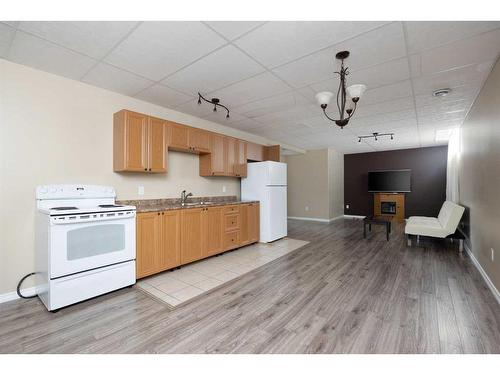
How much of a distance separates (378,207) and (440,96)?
526 centimetres

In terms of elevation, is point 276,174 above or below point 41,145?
below

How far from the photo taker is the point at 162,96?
10.5 ft

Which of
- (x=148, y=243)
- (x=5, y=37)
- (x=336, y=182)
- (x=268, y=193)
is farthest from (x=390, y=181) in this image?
(x=5, y=37)

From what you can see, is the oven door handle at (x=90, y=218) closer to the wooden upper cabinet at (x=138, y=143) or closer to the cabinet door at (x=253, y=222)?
the wooden upper cabinet at (x=138, y=143)

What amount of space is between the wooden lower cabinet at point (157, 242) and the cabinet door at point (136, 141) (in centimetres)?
68

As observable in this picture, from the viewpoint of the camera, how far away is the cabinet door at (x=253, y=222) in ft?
14.5

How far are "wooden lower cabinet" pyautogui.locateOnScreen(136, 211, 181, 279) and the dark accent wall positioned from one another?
7166 mm

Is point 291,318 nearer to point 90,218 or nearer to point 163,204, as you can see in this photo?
point 90,218

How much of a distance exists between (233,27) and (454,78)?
264 cm

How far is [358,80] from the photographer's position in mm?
2695

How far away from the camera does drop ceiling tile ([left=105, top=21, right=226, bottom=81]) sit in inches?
72.5

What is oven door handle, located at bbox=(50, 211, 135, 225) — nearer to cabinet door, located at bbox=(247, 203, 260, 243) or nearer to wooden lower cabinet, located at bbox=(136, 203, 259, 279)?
wooden lower cabinet, located at bbox=(136, 203, 259, 279)

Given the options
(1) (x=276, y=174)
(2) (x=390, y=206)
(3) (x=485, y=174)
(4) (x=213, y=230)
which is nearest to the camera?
(3) (x=485, y=174)
